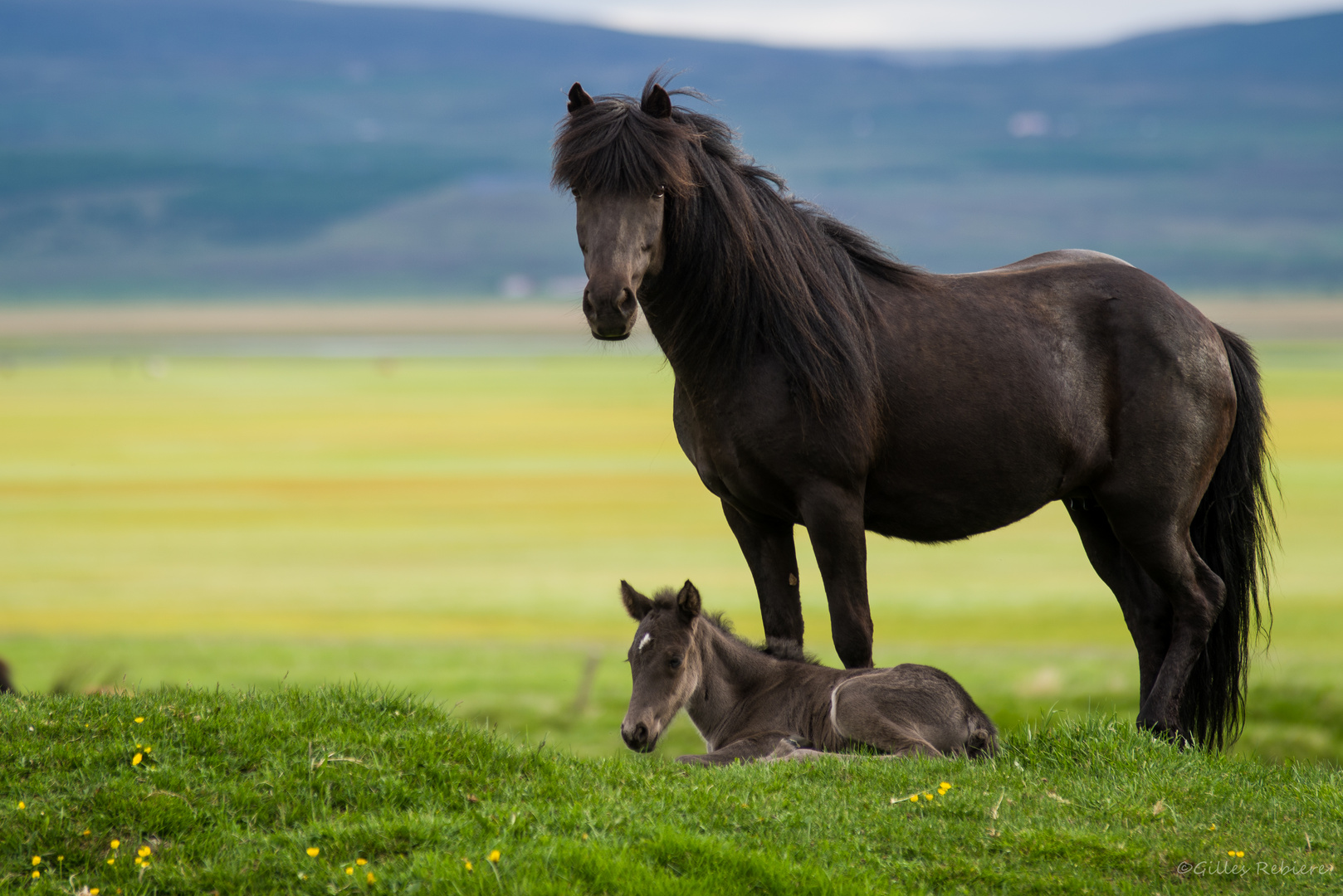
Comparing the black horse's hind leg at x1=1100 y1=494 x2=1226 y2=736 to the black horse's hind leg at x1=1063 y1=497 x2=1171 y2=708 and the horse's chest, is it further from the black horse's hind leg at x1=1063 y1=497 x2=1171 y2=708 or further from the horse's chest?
the horse's chest

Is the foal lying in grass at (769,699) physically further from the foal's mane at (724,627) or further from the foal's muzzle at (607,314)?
the foal's muzzle at (607,314)

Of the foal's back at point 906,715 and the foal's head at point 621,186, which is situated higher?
the foal's head at point 621,186

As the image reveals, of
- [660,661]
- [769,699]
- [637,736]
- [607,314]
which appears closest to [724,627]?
[769,699]

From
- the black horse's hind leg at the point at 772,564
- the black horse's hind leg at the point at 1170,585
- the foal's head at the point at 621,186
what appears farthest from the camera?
the black horse's hind leg at the point at 772,564

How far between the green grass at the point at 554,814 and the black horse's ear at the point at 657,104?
10.6 feet

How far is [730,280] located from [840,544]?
1471 mm

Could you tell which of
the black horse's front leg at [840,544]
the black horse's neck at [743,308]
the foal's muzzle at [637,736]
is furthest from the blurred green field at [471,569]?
the black horse's front leg at [840,544]

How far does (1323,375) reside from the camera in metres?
110

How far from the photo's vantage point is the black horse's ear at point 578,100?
6.57 meters

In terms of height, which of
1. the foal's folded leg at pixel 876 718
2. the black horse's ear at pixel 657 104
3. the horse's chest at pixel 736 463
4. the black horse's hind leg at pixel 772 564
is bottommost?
the foal's folded leg at pixel 876 718

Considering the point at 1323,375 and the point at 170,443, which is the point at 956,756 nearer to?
the point at 170,443

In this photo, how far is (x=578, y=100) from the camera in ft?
21.9

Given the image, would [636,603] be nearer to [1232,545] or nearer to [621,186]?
[621,186]

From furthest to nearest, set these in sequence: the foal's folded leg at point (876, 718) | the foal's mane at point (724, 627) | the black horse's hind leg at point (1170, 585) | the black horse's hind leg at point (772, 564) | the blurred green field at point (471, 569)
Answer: the blurred green field at point (471, 569) → the foal's mane at point (724, 627) → the black horse's hind leg at point (772, 564) → the black horse's hind leg at point (1170, 585) → the foal's folded leg at point (876, 718)
